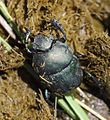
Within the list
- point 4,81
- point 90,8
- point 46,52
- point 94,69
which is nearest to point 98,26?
point 90,8

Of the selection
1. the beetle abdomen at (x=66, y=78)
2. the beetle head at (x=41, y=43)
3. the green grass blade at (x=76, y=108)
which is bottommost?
the green grass blade at (x=76, y=108)

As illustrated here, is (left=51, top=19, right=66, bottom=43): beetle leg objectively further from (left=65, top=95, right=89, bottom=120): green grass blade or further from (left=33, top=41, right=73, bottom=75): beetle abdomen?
(left=65, top=95, right=89, bottom=120): green grass blade

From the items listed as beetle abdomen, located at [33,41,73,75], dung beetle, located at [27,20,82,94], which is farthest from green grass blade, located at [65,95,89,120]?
beetle abdomen, located at [33,41,73,75]

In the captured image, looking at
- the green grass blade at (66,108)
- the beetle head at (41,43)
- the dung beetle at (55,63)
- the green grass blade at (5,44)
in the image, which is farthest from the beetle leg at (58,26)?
the green grass blade at (66,108)

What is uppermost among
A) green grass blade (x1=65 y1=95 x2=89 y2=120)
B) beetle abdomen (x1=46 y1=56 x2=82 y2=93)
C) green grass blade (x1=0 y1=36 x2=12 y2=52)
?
green grass blade (x1=0 y1=36 x2=12 y2=52)

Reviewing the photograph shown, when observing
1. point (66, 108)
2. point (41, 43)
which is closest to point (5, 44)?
point (41, 43)

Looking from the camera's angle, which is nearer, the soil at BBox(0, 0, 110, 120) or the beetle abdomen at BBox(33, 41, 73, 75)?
the beetle abdomen at BBox(33, 41, 73, 75)

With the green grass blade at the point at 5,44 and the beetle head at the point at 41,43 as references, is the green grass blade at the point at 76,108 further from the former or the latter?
the green grass blade at the point at 5,44
